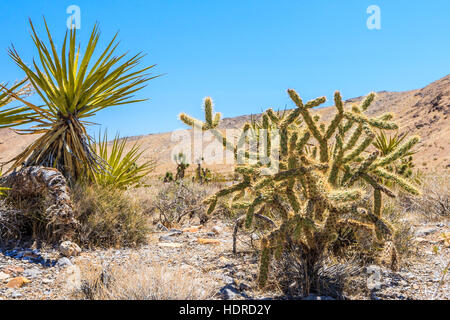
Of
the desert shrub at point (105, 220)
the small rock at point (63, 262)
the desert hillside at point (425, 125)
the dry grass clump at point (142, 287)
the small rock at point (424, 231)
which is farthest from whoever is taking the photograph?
the desert hillside at point (425, 125)

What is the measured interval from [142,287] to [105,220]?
2.32 m

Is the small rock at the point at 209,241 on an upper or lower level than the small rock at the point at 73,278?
upper

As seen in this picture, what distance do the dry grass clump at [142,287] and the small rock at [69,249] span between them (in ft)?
3.82

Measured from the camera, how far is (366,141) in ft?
10.2

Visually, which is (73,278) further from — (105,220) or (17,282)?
(105,220)

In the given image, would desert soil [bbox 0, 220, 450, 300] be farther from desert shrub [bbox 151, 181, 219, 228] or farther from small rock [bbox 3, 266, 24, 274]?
desert shrub [bbox 151, 181, 219, 228]

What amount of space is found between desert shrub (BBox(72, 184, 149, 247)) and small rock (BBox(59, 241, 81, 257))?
28 centimetres

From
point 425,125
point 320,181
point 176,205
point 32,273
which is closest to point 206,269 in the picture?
point 320,181

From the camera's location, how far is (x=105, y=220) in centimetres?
488

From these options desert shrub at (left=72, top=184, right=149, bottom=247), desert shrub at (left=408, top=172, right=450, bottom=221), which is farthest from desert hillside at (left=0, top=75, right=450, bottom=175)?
desert shrub at (left=72, top=184, right=149, bottom=247)

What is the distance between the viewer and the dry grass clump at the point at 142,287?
9.02ft

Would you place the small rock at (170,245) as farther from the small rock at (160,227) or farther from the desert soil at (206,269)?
the small rock at (160,227)

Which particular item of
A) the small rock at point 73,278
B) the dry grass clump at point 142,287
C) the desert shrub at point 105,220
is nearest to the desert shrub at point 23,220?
the desert shrub at point 105,220
